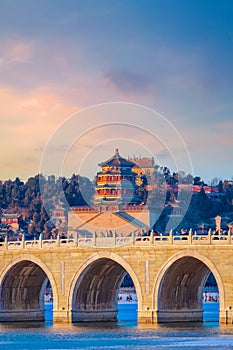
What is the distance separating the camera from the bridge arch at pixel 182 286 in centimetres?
9238

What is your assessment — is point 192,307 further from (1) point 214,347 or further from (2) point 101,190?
(2) point 101,190

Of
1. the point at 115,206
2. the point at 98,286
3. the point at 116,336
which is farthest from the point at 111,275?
the point at 115,206

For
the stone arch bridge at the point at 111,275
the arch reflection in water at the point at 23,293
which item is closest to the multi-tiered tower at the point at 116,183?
the arch reflection in water at the point at 23,293

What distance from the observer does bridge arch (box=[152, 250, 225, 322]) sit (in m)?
92.4

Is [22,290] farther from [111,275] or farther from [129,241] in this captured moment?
[129,241]

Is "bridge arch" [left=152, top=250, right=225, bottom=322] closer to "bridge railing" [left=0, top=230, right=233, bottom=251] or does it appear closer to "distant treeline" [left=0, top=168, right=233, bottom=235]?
"bridge railing" [left=0, top=230, right=233, bottom=251]

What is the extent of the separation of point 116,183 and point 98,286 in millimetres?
47668

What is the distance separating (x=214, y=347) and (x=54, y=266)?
24792mm

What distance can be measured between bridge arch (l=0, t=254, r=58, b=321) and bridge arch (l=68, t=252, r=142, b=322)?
4.10 m

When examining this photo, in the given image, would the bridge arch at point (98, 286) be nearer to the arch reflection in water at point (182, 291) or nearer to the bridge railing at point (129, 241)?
the bridge railing at point (129, 241)

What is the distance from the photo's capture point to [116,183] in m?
149

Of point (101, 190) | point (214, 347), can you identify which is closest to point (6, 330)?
point (214, 347)

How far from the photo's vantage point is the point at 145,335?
86.8 metres

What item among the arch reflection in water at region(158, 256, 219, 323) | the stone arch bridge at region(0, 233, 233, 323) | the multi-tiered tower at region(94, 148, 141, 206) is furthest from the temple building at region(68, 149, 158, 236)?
the arch reflection in water at region(158, 256, 219, 323)
